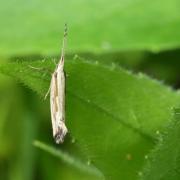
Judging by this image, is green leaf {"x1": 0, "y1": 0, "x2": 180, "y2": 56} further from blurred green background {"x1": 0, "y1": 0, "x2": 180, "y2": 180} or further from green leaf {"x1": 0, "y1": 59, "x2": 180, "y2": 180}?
green leaf {"x1": 0, "y1": 59, "x2": 180, "y2": 180}

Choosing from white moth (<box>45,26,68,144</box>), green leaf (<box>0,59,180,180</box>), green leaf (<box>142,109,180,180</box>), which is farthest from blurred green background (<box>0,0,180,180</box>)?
green leaf (<box>142,109,180,180</box>)

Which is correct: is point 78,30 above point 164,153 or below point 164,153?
above

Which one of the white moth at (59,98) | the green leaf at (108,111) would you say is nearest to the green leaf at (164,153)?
the green leaf at (108,111)

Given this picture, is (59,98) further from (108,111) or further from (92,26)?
(92,26)

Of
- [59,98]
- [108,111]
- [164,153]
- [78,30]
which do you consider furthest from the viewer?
[78,30]

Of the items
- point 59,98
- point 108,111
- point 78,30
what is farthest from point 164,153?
point 78,30

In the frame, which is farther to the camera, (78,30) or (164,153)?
(78,30)
